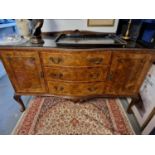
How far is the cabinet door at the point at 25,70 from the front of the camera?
1.14 m

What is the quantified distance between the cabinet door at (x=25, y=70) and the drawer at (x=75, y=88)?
0.13 metres

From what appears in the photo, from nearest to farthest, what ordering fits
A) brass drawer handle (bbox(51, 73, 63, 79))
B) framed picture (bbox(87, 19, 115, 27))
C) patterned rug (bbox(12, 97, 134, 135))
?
1. brass drawer handle (bbox(51, 73, 63, 79))
2. patterned rug (bbox(12, 97, 134, 135))
3. framed picture (bbox(87, 19, 115, 27))

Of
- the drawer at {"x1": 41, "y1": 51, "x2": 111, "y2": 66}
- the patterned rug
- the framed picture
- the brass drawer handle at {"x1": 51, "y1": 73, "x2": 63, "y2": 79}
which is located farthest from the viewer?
the framed picture

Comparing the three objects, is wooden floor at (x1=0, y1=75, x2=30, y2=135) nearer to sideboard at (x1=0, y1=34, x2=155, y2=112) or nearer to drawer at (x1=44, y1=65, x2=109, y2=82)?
sideboard at (x1=0, y1=34, x2=155, y2=112)

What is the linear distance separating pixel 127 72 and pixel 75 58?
57 cm


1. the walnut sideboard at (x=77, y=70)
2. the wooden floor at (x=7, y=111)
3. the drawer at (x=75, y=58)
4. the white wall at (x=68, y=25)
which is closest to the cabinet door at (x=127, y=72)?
the walnut sideboard at (x=77, y=70)

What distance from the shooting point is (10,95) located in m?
1.94

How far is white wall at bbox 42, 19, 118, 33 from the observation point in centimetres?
155

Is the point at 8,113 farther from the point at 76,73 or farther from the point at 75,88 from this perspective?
the point at 76,73

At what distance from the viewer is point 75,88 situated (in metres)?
1.33

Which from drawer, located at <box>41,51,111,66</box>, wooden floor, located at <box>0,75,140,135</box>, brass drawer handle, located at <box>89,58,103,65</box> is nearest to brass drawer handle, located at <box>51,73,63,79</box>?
drawer, located at <box>41,51,111,66</box>

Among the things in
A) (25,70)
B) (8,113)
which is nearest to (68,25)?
(25,70)
